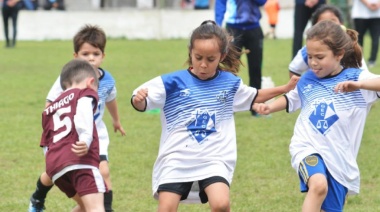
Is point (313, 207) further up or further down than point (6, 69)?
further up

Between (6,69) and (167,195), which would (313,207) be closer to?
(167,195)

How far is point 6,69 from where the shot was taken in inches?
675

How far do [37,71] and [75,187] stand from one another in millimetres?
11725

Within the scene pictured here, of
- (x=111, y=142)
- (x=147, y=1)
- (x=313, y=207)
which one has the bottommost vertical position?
(x=147, y=1)

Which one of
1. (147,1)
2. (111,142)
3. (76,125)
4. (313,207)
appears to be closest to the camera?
(76,125)

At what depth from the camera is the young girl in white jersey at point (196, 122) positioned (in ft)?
18.4

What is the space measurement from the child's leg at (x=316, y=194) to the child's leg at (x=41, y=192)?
1.90 meters

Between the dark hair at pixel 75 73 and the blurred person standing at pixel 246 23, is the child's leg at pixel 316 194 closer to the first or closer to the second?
the dark hair at pixel 75 73

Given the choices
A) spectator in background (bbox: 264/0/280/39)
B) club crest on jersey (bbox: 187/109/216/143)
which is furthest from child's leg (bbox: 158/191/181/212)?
spectator in background (bbox: 264/0/280/39)

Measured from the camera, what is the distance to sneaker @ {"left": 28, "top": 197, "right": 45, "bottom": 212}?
6.58 metres

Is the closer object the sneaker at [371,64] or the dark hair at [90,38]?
the dark hair at [90,38]

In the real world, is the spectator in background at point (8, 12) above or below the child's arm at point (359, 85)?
below

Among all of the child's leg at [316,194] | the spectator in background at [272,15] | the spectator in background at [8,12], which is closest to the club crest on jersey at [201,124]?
the child's leg at [316,194]

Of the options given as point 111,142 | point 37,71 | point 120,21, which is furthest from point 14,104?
point 120,21
